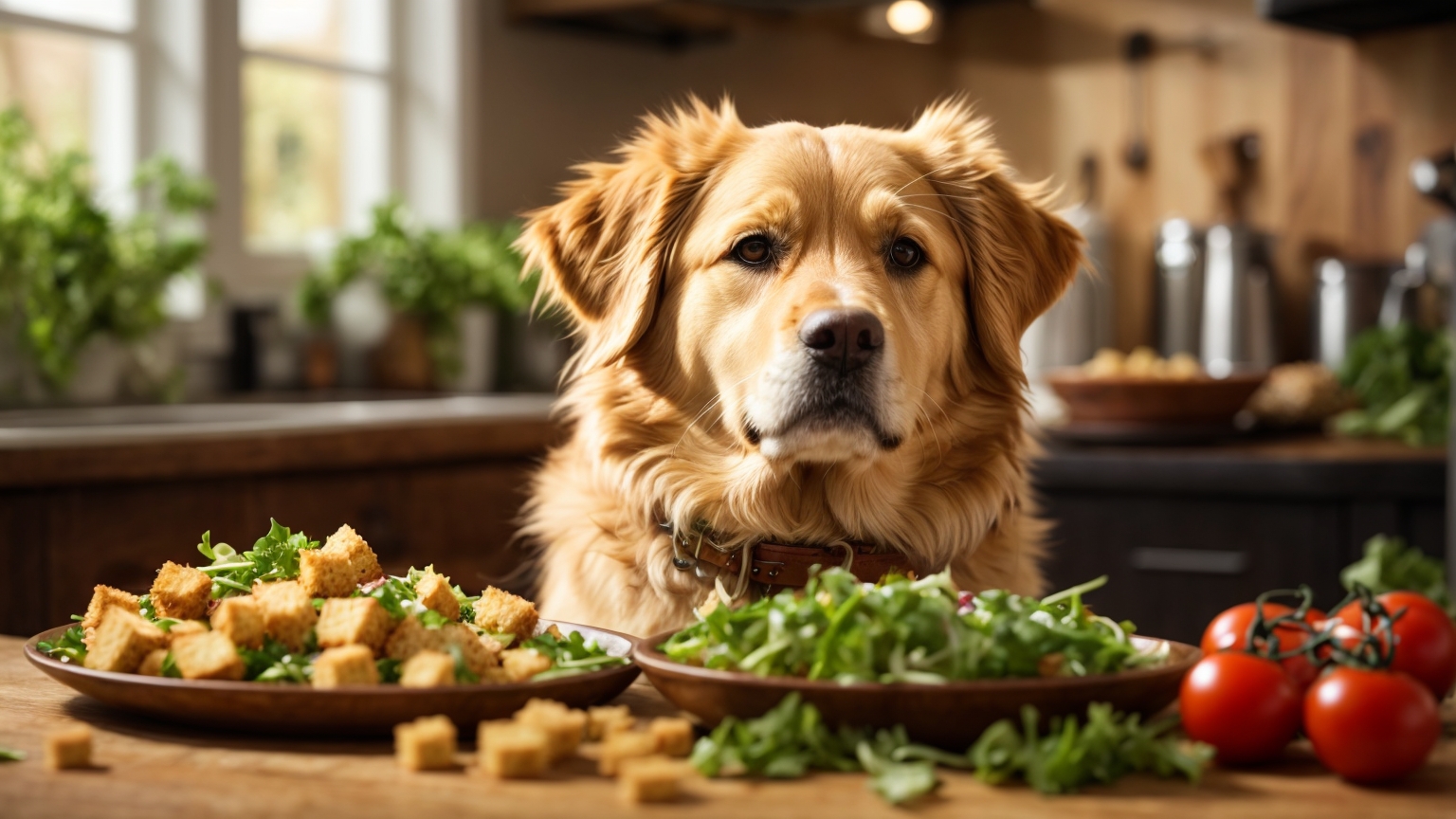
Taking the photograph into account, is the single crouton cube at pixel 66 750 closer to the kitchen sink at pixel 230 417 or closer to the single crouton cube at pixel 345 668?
the single crouton cube at pixel 345 668

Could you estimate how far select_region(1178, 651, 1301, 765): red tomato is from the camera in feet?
3.25

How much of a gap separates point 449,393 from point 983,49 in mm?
2629

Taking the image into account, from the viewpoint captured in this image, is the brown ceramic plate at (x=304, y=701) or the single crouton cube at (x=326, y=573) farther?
the single crouton cube at (x=326, y=573)

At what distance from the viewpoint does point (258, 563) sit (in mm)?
1288

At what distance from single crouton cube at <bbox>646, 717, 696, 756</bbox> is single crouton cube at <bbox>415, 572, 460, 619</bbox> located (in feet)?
0.88

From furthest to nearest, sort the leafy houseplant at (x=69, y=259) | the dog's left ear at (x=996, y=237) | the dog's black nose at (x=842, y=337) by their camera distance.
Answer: the leafy houseplant at (x=69, y=259)
the dog's left ear at (x=996, y=237)
the dog's black nose at (x=842, y=337)

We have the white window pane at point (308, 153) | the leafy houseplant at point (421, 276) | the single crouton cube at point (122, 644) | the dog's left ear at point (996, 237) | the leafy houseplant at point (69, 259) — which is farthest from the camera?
the white window pane at point (308, 153)

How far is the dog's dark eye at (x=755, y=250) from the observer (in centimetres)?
182

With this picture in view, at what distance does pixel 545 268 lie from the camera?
6.49ft

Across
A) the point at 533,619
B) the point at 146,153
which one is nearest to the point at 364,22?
the point at 146,153

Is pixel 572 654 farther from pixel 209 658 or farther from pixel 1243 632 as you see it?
pixel 1243 632

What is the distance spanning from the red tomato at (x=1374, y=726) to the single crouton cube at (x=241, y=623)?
753 millimetres

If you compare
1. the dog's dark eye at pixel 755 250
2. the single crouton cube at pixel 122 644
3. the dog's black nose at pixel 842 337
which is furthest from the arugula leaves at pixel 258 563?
the dog's dark eye at pixel 755 250

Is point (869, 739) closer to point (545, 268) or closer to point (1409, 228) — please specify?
point (545, 268)
